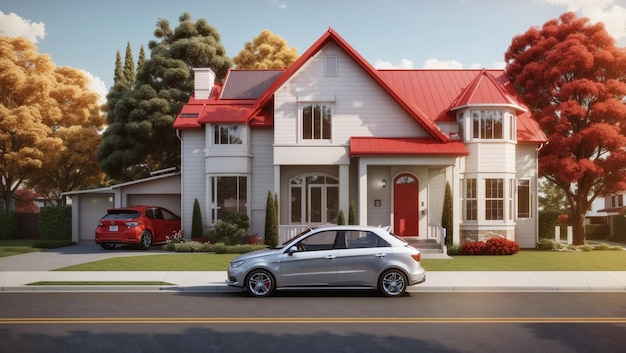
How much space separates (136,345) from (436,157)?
56.2ft

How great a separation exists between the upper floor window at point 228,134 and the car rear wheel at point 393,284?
1376 cm

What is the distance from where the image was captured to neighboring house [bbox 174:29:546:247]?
24.5m

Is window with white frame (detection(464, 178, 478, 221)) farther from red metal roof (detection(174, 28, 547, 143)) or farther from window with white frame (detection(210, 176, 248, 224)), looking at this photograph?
window with white frame (detection(210, 176, 248, 224))

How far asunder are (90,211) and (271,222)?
10192mm

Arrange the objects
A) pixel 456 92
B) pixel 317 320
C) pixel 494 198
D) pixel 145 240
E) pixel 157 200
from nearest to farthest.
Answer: pixel 317 320
pixel 145 240
pixel 494 198
pixel 456 92
pixel 157 200

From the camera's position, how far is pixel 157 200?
28.5 metres

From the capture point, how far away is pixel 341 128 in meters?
25.0

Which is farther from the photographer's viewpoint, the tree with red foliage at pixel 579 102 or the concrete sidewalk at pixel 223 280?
the tree with red foliage at pixel 579 102

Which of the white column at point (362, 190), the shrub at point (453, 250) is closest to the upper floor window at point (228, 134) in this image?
the white column at point (362, 190)

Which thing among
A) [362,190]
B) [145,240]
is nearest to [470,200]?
[362,190]

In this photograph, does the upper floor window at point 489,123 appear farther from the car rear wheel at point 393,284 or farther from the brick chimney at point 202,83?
the car rear wheel at point 393,284

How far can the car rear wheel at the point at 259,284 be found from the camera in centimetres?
1324

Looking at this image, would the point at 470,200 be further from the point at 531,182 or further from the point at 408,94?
the point at 408,94

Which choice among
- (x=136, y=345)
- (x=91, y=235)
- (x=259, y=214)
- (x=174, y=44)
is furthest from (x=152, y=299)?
(x=174, y=44)
